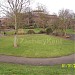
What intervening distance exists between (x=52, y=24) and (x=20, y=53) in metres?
29.5

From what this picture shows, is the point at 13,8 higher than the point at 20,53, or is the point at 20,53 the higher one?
the point at 13,8

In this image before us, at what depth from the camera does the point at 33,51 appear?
18672 millimetres

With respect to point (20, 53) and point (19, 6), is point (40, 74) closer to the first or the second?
point (20, 53)

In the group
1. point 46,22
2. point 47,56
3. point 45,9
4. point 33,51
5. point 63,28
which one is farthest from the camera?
point 45,9

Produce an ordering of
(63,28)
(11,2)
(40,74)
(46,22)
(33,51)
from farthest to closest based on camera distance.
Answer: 1. (46,22)
2. (63,28)
3. (11,2)
4. (33,51)
5. (40,74)

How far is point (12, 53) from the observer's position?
17531mm

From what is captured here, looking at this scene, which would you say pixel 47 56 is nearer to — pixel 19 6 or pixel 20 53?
pixel 20 53

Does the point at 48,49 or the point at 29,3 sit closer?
the point at 48,49

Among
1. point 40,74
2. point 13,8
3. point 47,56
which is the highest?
point 13,8

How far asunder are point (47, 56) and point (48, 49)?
9.80 ft

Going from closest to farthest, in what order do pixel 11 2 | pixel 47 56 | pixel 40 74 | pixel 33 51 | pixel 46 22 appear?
pixel 40 74 → pixel 47 56 → pixel 33 51 → pixel 11 2 → pixel 46 22

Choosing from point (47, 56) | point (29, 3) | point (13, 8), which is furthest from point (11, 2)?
point (47, 56)

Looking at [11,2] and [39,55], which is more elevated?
[11,2]

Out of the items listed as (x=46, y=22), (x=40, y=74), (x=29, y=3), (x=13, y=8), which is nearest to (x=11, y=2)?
(x=13, y=8)
